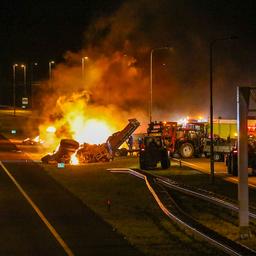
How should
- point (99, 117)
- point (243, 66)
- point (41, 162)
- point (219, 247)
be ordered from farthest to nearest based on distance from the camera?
point (243, 66), point (99, 117), point (41, 162), point (219, 247)

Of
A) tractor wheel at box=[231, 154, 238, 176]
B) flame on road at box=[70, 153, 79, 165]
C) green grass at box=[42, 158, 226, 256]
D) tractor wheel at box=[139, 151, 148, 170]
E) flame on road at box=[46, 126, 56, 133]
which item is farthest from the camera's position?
flame on road at box=[46, 126, 56, 133]

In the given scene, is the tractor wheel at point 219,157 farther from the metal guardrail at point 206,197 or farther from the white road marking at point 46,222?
the white road marking at point 46,222

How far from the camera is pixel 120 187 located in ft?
102

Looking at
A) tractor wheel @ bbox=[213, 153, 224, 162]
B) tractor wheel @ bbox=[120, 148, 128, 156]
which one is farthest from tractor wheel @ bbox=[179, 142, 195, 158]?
tractor wheel @ bbox=[120, 148, 128, 156]

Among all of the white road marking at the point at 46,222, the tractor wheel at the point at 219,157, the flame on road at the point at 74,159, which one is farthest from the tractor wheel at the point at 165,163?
the white road marking at the point at 46,222

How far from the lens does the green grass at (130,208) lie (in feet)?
54.7

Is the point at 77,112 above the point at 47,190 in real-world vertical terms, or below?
above

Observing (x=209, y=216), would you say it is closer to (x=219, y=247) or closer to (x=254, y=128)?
(x=219, y=247)

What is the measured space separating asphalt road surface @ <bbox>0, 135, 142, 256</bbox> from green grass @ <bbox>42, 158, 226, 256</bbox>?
20.1 inches

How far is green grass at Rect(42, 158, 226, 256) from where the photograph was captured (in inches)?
657

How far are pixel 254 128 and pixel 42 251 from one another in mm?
35535

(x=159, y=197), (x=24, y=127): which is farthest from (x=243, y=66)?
(x=159, y=197)

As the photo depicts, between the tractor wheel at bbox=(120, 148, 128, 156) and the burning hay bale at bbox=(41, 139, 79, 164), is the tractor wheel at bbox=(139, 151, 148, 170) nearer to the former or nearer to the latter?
the burning hay bale at bbox=(41, 139, 79, 164)

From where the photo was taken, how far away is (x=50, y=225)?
19656 millimetres
